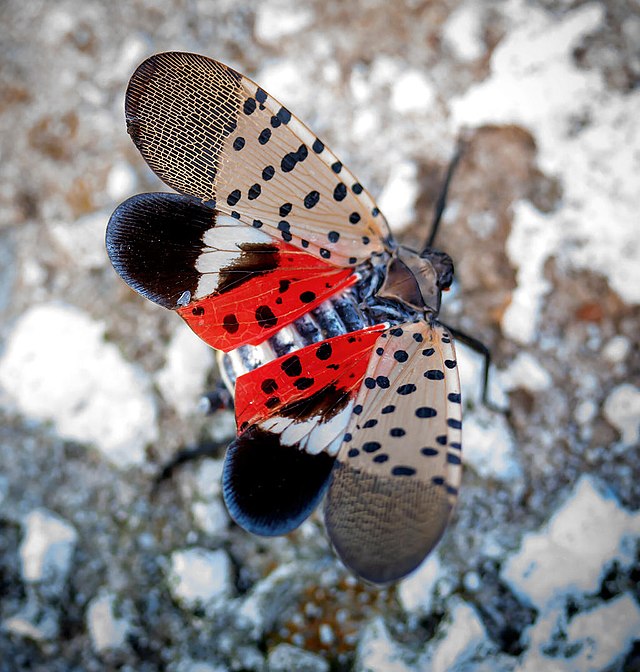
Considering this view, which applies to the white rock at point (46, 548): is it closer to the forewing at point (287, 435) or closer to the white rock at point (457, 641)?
the forewing at point (287, 435)

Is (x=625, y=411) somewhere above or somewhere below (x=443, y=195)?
below

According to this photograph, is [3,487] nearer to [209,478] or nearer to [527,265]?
[209,478]

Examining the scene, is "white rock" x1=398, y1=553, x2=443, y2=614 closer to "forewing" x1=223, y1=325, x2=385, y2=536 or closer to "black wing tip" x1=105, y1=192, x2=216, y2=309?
"forewing" x1=223, y1=325, x2=385, y2=536

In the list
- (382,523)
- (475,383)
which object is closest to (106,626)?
(382,523)

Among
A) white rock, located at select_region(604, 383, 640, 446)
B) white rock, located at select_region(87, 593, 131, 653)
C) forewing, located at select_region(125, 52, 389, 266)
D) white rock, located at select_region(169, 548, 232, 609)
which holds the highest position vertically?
forewing, located at select_region(125, 52, 389, 266)

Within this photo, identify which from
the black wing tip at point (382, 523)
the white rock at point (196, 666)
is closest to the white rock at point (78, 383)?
the white rock at point (196, 666)

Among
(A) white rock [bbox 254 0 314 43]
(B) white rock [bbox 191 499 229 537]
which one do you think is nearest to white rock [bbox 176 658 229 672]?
(B) white rock [bbox 191 499 229 537]

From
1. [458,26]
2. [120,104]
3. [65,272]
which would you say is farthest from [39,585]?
[458,26]
